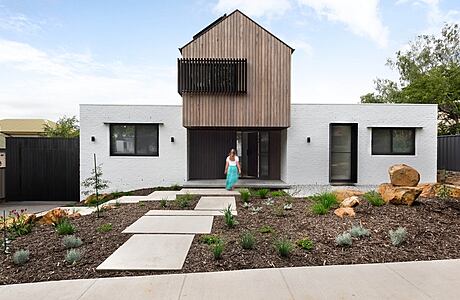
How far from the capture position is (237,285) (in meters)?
3.36

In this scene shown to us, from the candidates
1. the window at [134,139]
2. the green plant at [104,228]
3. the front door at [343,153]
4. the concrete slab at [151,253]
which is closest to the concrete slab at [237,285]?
the concrete slab at [151,253]

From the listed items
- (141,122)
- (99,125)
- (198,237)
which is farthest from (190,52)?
(198,237)

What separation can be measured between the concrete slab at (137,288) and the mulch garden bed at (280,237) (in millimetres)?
237

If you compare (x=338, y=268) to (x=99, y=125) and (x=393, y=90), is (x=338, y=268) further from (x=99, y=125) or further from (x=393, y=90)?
(x=393, y=90)

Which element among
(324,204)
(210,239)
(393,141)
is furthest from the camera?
(393,141)

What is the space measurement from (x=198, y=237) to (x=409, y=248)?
303 centimetres

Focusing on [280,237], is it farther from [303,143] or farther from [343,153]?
[343,153]

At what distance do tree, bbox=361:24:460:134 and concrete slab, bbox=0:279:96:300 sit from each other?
23579 millimetres

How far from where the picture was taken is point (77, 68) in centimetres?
1598

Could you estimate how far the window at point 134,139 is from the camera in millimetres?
12758

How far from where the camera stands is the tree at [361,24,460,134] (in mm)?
21188

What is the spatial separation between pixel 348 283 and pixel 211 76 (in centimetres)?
872

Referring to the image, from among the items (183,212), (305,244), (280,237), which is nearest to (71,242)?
(183,212)

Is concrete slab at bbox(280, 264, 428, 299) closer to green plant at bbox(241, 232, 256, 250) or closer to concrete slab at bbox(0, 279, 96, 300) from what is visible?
green plant at bbox(241, 232, 256, 250)
